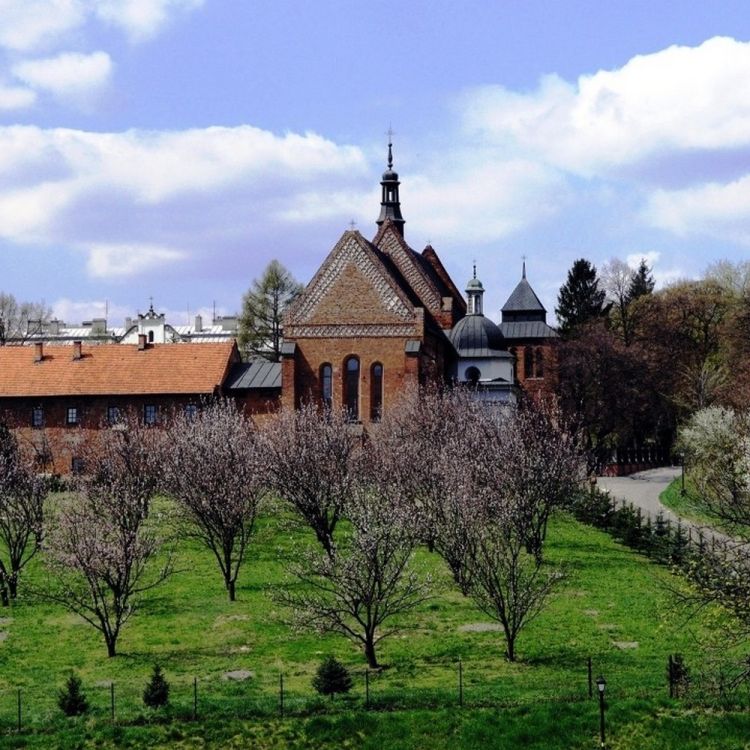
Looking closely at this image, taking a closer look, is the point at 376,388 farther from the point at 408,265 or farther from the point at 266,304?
the point at 266,304

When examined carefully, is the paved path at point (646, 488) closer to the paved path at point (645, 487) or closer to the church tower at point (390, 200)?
the paved path at point (645, 487)

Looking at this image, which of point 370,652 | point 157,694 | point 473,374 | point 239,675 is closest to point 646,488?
point 473,374

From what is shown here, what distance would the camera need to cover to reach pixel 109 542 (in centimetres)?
3209

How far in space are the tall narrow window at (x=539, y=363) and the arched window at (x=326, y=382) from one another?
22.5m

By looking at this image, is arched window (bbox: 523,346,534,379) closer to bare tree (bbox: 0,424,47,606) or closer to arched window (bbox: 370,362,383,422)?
arched window (bbox: 370,362,383,422)

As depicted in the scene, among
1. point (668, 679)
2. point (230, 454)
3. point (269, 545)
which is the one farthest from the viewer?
point (269, 545)

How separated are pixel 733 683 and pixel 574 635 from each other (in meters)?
9.36

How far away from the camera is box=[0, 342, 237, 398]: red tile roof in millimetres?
63094

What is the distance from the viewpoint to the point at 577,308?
301 feet

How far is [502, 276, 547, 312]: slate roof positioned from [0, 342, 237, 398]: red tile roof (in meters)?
26.1

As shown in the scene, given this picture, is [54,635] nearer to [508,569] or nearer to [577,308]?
[508,569]

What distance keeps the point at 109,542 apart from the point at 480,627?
1103cm

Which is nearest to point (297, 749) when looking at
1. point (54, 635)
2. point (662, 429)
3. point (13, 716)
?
point (13, 716)

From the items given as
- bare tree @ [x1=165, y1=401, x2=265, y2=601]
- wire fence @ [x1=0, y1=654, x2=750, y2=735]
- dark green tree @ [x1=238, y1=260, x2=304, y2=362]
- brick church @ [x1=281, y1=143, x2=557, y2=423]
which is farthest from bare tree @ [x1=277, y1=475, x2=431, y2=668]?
dark green tree @ [x1=238, y1=260, x2=304, y2=362]
